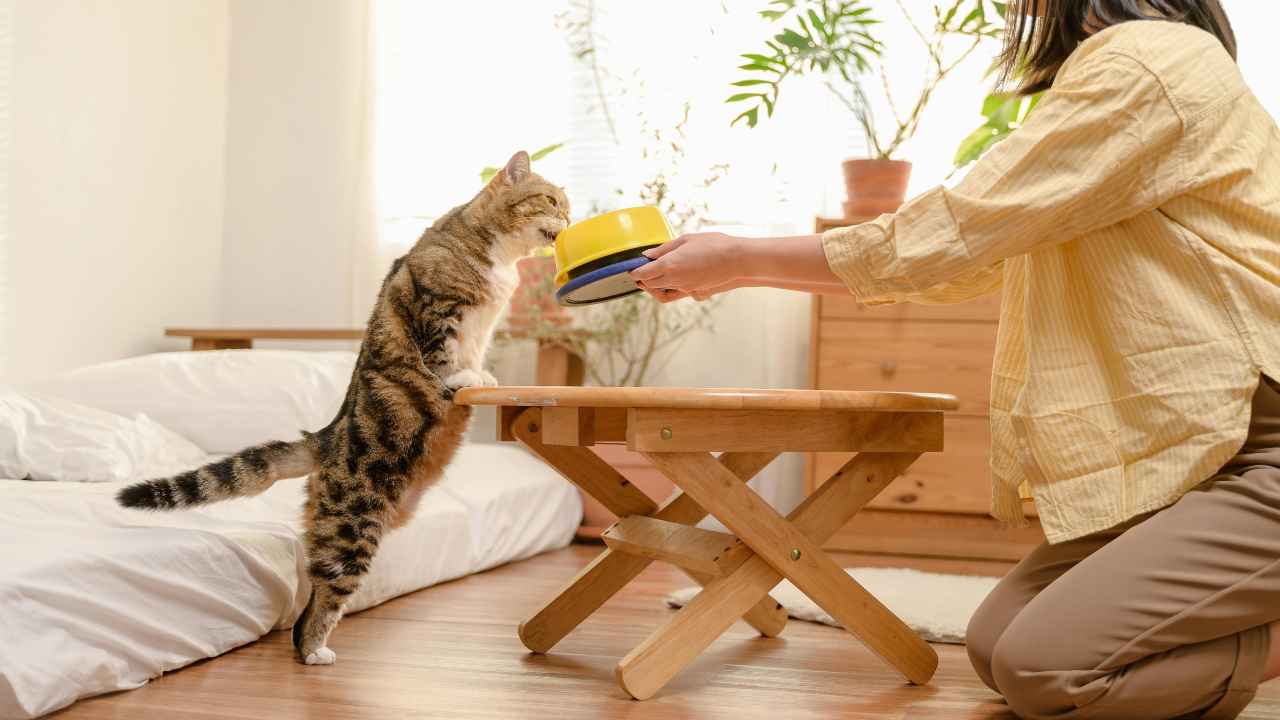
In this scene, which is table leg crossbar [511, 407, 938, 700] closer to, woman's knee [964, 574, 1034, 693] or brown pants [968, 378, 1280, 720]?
woman's knee [964, 574, 1034, 693]

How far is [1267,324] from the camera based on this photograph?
1302 millimetres

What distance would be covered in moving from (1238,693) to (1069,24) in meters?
0.83

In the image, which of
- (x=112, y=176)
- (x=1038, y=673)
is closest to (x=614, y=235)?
(x=1038, y=673)

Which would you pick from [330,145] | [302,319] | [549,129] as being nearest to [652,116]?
[549,129]

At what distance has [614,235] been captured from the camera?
5.22 ft

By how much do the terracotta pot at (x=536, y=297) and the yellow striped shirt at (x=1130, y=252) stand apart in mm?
2165

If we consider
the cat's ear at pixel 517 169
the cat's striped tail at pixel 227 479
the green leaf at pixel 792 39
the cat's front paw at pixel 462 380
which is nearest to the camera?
the cat's striped tail at pixel 227 479

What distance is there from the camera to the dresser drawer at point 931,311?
311cm

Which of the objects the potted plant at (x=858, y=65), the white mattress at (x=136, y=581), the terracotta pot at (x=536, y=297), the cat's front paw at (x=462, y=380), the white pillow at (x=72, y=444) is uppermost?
the potted plant at (x=858, y=65)

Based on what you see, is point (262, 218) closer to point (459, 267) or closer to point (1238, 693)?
point (459, 267)

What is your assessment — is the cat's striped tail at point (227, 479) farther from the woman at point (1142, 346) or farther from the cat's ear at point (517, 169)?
the woman at point (1142, 346)

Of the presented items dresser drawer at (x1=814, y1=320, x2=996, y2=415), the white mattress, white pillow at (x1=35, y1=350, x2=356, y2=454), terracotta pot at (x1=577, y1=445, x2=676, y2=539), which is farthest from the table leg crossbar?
terracotta pot at (x1=577, y1=445, x2=676, y2=539)

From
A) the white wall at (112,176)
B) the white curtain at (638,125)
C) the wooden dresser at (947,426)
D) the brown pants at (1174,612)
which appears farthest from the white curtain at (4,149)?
the brown pants at (1174,612)

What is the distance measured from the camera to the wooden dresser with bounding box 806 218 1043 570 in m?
3.09
